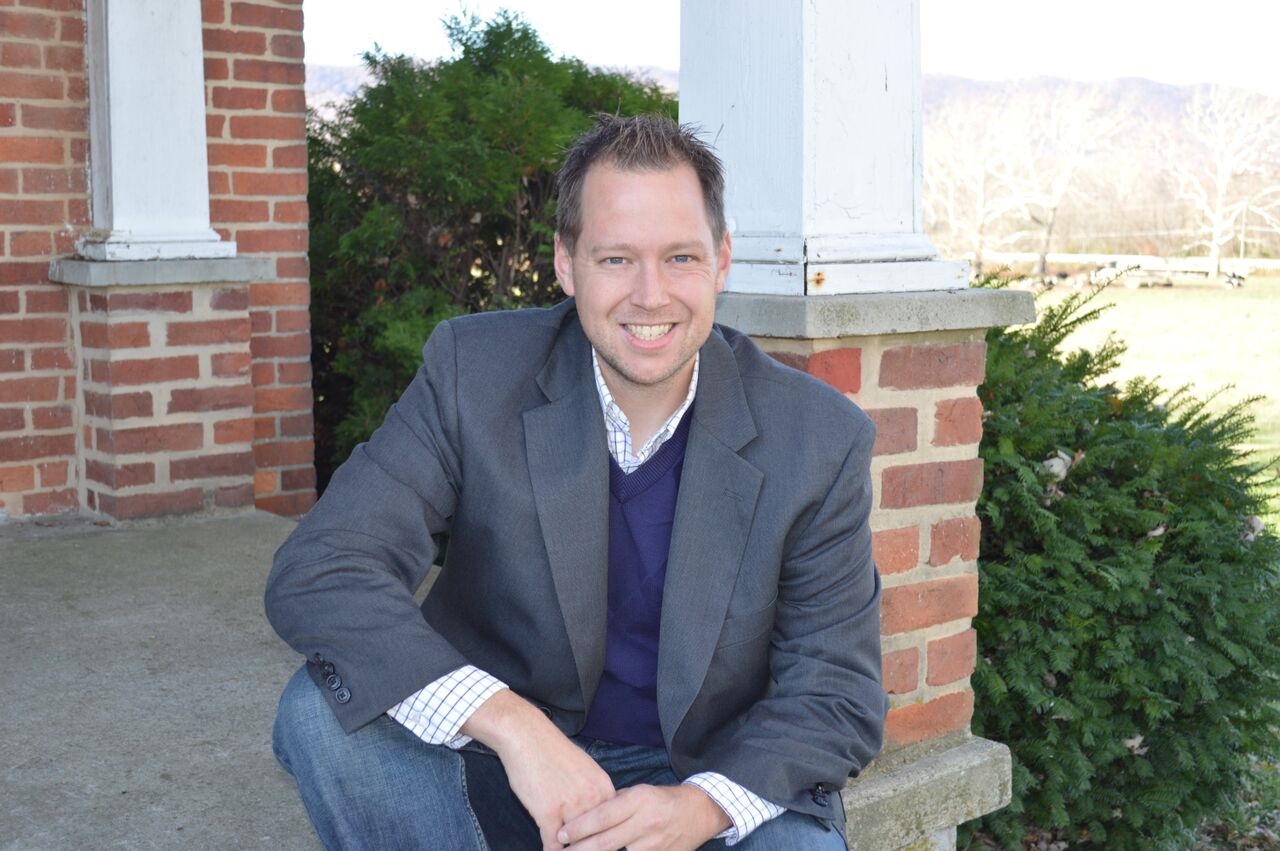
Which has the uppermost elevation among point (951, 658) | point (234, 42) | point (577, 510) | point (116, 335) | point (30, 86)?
point (234, 42)

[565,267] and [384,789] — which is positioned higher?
[565,267]

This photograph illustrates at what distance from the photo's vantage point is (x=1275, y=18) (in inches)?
2923

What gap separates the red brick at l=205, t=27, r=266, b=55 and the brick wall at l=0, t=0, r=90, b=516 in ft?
1.35

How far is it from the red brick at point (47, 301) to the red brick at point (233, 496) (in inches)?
31.1

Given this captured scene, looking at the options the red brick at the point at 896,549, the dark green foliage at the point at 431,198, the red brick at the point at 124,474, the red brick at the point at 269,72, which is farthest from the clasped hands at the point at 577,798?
the red brick at the point at 269,72

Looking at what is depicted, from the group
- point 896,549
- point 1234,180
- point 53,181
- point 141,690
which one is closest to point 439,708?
point 896,549

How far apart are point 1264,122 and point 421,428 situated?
176 feet

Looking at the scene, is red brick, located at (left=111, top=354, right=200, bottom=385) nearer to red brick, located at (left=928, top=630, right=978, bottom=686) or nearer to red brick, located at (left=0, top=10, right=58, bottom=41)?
red brick, located at (left=0, top=10, right=58, bottom=41)

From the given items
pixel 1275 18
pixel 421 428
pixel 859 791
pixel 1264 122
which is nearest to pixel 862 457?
pixel 421 428

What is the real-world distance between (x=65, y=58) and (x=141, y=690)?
2.41 m

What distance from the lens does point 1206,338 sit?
20516mm

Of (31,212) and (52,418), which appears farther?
(52,418)

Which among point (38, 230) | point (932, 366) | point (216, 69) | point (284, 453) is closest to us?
point (932, 366)

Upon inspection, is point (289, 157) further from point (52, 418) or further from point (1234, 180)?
point (1234, 180)
